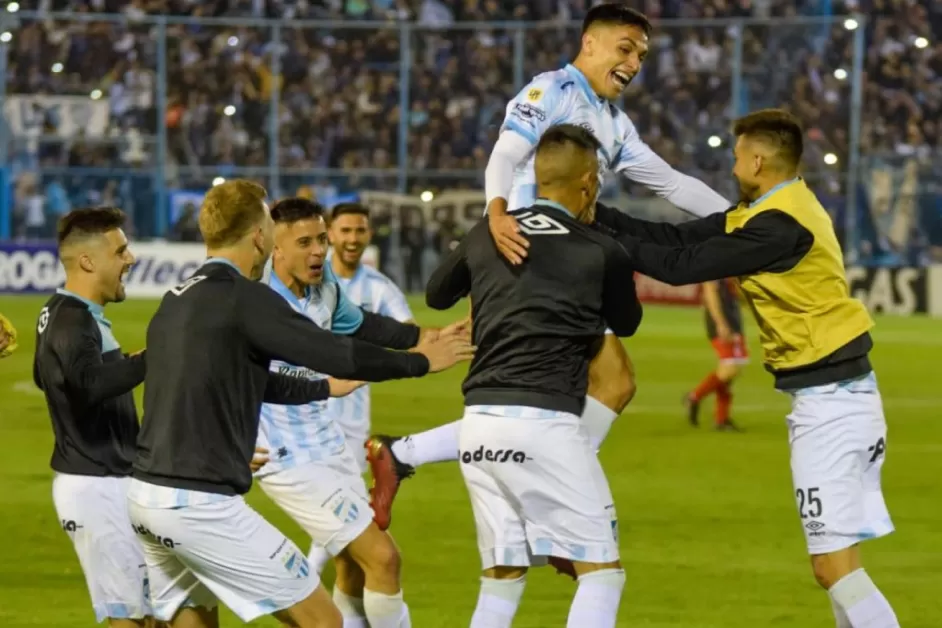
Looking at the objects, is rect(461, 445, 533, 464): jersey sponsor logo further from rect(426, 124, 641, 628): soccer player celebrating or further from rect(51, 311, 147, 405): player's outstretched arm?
rect(51, 311, 147, 405): player's outstretched arm

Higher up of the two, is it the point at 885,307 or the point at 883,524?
the point at 883,524

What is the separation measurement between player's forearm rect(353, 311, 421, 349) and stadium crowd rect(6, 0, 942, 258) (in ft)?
75.5

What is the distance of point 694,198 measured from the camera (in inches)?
329

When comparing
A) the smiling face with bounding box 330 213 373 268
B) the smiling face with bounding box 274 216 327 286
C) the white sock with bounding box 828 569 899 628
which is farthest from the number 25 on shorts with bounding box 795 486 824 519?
the smiling face with bounding box 330 213 373 268

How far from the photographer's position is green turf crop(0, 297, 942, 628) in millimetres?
9359

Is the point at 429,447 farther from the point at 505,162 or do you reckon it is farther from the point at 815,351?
the point at 815,351

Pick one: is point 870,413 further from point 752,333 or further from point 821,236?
point 752,333

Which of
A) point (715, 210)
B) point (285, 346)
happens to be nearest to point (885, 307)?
point (715, 210)

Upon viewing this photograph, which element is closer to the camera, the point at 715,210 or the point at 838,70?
the point at 715,210

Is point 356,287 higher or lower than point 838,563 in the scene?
higher

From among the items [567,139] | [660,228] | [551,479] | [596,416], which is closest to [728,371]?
[596,416]

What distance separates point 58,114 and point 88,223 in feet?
86.3

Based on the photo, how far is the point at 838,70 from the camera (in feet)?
104

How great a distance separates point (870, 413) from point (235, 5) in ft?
107
